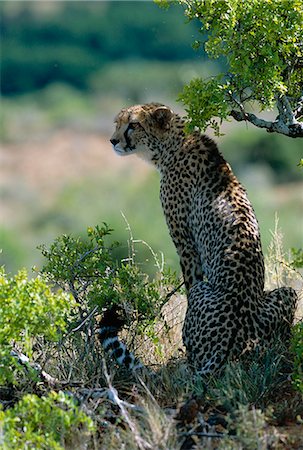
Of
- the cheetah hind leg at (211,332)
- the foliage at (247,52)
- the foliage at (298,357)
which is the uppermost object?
the foliage at (247,52)

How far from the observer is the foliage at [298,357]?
16.3 ft

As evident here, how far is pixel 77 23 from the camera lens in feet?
177

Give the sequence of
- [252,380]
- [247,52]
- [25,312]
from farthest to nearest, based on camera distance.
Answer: [247,52], [252,380], [25,312]

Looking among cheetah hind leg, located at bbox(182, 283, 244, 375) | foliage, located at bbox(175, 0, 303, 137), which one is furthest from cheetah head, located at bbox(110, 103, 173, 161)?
cheetah hind leg, located at bbox(182, 283, 244, 375)

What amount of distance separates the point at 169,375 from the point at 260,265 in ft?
2.66

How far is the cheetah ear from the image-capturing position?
6864mm

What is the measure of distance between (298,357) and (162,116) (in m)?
2.34

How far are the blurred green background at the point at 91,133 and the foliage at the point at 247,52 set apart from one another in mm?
9588

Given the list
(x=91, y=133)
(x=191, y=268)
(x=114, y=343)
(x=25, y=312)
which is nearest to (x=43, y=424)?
(x=25, y=312)

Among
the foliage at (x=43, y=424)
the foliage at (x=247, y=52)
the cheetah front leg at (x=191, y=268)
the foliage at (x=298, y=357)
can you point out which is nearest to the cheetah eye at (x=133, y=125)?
the cheetah front leg at (x=191, y=268)

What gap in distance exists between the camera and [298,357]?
16.6 ft

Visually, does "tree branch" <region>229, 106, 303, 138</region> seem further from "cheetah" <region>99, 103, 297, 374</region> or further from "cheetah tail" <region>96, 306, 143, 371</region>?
"cheetah tail" <region>96, 306, 143, 371</region>

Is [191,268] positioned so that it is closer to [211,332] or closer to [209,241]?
[209,241]

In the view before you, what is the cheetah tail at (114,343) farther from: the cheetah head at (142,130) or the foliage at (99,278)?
the cheetah head at (142,130)
